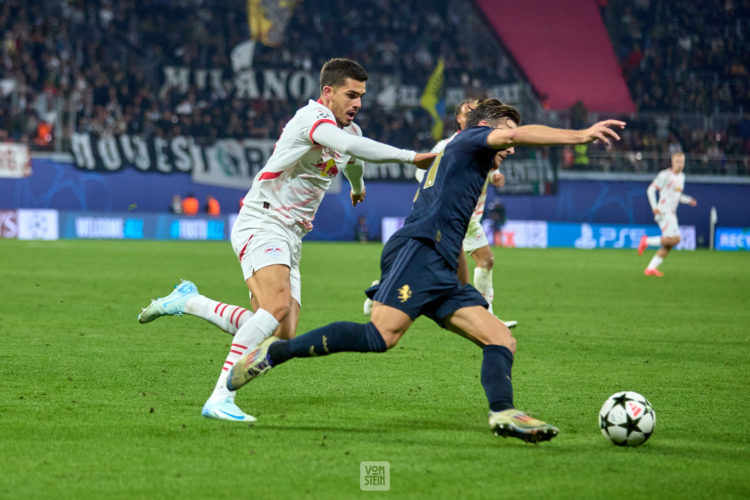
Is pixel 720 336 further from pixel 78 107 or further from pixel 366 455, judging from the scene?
pixel 78 107

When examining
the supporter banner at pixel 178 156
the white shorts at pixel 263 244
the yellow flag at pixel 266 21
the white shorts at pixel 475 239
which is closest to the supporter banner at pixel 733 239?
the supporter banner at pixel 178 156

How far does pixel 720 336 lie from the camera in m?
10.6

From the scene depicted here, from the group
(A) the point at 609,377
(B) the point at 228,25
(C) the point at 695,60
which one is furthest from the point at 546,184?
(A) the point at 609,377

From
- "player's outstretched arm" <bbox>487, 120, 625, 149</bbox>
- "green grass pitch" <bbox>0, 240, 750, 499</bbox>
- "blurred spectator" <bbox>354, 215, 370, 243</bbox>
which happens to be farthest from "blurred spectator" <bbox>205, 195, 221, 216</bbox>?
"player's outstretched arm" <bbox>487, 120, 625, 149</bbox>

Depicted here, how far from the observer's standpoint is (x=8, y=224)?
99.9ft

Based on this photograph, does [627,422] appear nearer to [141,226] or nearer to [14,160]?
[141,226]

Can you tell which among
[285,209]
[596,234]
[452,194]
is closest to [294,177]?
[285,209]

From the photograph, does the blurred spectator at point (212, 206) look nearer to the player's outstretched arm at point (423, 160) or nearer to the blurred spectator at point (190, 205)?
the blurred spectator at point (190, 205)

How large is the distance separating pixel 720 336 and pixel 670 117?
29706 millimetres

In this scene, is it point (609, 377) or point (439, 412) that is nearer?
point (439, 412)

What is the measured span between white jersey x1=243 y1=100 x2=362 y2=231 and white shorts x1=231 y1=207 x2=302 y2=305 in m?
0.07

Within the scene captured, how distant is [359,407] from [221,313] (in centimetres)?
110

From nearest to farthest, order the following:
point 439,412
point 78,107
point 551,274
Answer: point 439,412, point 551,274, point 78,107

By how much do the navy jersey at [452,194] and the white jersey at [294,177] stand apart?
0.85 m
